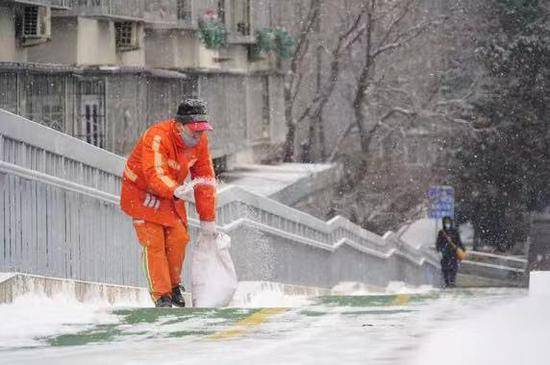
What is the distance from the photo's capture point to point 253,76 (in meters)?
42.9

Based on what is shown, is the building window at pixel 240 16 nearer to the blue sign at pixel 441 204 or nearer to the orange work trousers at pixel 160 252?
the blue sign at pixel 441 204

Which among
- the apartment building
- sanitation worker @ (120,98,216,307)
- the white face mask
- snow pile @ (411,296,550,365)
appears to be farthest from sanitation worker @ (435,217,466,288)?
snow pile @ (411,296,550,365)

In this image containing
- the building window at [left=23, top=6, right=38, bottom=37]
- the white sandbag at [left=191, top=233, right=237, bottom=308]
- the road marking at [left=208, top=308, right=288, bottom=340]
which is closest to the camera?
the road marking at [left=208, top=308, right=288, bottom=340]

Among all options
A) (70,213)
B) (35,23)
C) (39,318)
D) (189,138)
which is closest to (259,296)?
(70,213)

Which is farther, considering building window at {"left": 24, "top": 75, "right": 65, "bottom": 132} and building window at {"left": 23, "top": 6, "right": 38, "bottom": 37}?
building window at {"left": 24, "top": 75, "right": 65, "bottom": 132}

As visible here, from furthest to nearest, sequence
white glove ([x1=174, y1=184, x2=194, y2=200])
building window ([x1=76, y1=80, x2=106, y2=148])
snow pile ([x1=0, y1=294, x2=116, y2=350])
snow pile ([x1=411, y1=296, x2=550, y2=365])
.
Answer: building window ([x1=76, y1=80, x2=106, y2=148]) < white glove ([x1=174, y1=184, x2=194, y2=200]) < snow pile ([x1=0, y1=294, x2=116, y2=350]) < snow pile ([x1=411, y1=296, x2=550, y2=365])

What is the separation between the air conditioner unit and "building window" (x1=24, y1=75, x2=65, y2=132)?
0.91 meters

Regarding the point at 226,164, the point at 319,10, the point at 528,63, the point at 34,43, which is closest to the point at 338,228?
the point at 34,43

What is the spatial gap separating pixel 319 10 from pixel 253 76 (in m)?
6.19

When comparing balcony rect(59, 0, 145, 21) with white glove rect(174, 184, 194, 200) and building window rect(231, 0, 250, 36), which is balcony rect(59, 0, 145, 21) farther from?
→ white glove rect(174, 184, 194, 200)

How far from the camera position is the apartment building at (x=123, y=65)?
2552 cm

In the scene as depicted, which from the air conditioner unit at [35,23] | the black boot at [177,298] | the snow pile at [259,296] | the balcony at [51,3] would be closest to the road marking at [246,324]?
the black boot at [177,298]

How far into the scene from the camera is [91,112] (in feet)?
96.4

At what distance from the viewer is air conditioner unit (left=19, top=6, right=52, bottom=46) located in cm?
2522
